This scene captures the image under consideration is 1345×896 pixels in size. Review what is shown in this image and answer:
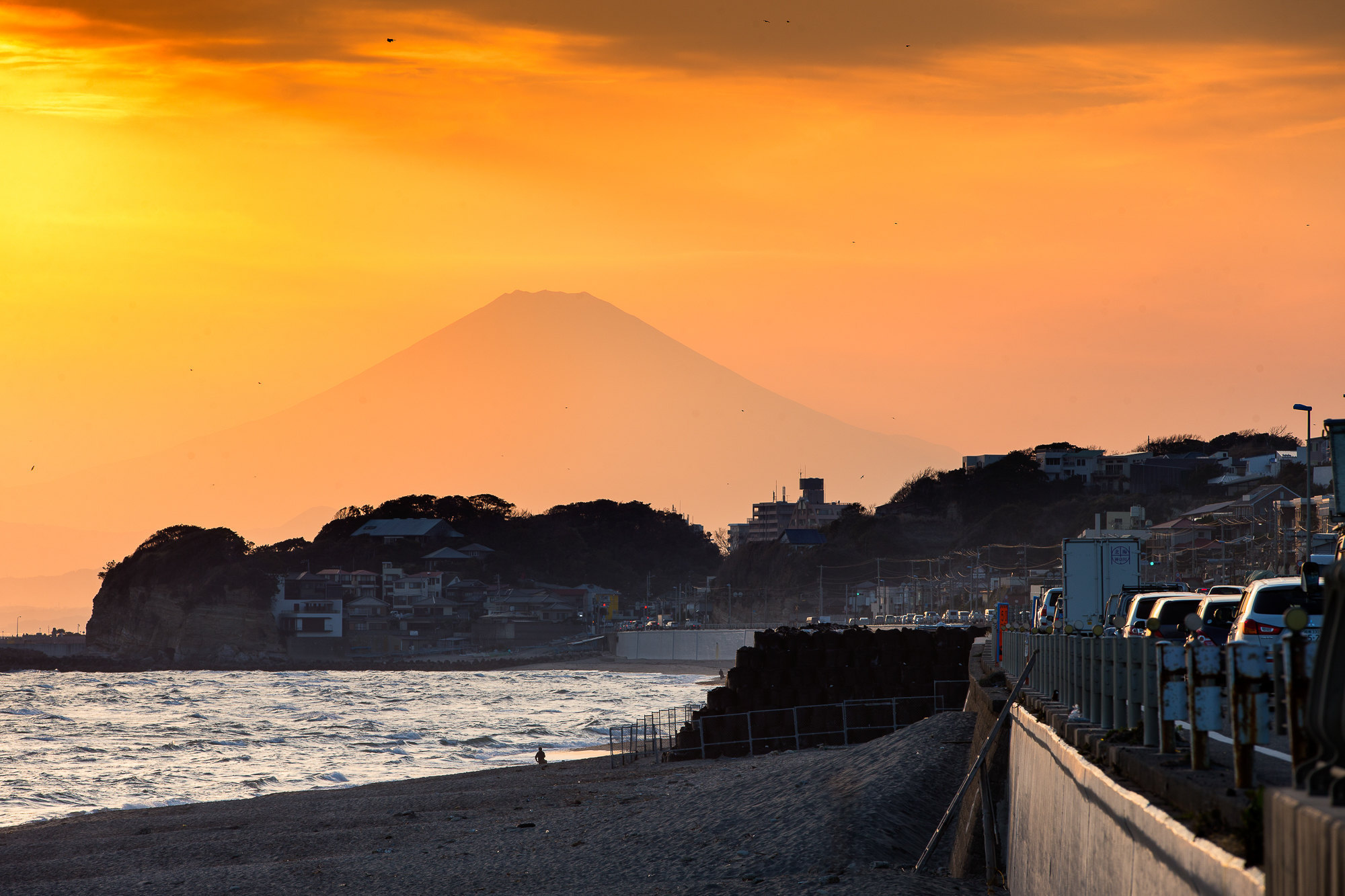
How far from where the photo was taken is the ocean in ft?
147

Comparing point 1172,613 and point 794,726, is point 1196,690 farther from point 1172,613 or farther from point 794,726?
point 794,726

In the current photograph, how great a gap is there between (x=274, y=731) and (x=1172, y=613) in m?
56.1

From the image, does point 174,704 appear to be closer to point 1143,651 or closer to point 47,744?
point 47,744

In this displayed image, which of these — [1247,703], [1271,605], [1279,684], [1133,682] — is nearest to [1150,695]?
[1133,682]

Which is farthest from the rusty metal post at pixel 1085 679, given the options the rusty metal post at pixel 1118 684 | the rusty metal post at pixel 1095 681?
the rusty metal post at pixel 1118 684

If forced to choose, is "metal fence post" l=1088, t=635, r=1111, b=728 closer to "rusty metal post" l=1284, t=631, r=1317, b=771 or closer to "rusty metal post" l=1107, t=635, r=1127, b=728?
Answer: "rusty metal post" l=1107, t=635, r=1127, b=728

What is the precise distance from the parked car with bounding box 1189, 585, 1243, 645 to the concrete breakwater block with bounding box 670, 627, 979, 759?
1457 centimetres

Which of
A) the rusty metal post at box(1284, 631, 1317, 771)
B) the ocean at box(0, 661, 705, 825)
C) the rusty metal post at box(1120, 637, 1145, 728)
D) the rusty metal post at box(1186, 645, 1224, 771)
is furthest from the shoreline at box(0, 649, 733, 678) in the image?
the rusty metal post at box(1284, 631, 1317, 771)

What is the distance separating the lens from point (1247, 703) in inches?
230

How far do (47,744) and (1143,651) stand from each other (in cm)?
6771

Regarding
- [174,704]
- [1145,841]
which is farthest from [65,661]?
[1145,841]

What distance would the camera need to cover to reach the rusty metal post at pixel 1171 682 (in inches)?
293

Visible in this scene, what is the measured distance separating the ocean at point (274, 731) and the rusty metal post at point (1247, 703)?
37389 millimetres

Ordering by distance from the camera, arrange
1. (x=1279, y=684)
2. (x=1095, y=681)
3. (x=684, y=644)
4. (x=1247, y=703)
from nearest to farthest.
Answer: (x=1279, y=684) → (x=1247, y=703) → (x=1095, y=681) → (x=684, y=644)
